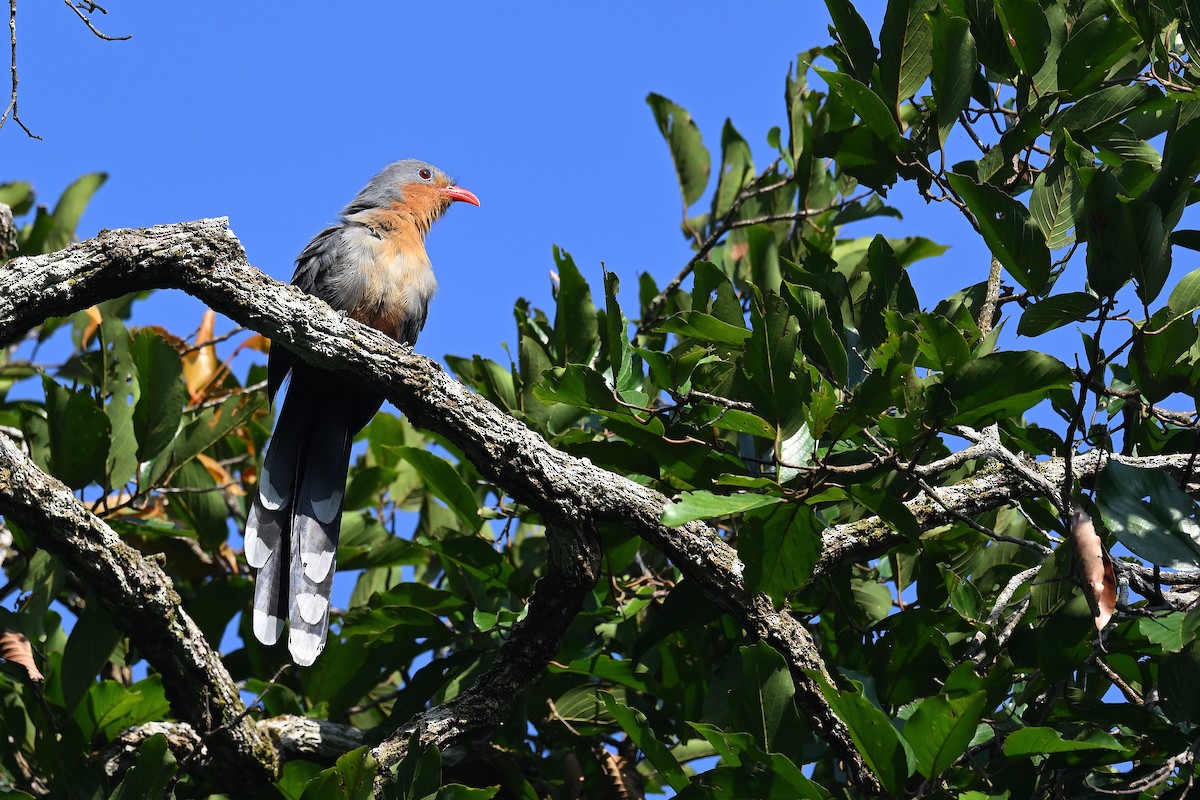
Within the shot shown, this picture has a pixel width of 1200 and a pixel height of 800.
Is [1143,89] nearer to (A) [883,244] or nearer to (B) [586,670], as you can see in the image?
(A) [883,244]

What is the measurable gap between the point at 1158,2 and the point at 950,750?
1.97 m

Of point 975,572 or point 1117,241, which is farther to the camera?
point 975,572

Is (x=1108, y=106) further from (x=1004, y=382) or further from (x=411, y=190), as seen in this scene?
(x=411, y=190)

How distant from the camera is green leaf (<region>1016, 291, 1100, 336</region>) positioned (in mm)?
2461

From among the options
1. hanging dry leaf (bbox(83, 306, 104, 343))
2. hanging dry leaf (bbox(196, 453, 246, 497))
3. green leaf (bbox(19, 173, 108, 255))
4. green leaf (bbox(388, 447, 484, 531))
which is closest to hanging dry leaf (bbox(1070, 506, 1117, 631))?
green leaf (bbox(388, 447, 484, 531))

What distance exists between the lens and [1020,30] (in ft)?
9.44

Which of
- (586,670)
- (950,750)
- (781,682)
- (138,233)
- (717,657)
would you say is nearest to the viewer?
(950,750)

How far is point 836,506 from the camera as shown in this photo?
349cm

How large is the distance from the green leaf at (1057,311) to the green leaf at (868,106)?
0.65 metres

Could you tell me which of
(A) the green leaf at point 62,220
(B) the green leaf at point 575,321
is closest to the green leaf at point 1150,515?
(B) the green leaf at point 575,321

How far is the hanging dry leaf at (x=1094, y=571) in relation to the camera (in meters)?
2.03

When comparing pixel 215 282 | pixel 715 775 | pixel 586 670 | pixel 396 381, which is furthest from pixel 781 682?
pixel 215 282

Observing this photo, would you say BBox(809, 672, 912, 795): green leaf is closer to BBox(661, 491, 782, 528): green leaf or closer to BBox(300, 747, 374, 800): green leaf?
BBox(661, 491, 782, 528): green leaf

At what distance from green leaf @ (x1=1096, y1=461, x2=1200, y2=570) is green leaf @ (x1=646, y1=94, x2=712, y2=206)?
8.71 ft
